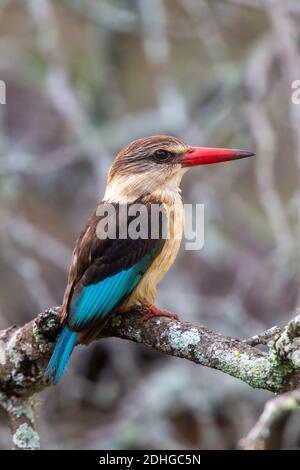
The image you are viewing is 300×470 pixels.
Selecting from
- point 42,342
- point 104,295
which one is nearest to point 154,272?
point 104,295

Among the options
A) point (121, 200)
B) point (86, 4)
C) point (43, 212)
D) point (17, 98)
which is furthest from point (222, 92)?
point (43, 212)

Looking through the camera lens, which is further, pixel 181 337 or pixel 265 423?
pixel 181 337

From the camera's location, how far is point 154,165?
3.76 meters

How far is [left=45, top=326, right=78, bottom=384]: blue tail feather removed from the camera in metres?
3.02

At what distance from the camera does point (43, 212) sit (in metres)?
8.34

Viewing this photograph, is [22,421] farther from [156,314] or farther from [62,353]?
[156,314]

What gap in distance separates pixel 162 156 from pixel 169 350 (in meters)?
1.20

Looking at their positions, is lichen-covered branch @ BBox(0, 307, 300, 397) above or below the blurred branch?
above

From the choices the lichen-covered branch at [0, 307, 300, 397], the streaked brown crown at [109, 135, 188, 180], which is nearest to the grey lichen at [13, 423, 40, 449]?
the lichen-covered branch at [0, 307, 300, 397]

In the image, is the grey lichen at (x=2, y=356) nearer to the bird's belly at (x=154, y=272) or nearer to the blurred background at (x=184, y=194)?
the bird's belly at (x=154, y=272)

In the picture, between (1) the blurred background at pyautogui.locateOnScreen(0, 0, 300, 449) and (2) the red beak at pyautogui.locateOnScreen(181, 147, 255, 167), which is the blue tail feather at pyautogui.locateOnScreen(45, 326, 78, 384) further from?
(1) the blurred background at pyautogui.locateOnScreen(0, 0, 300, 449)

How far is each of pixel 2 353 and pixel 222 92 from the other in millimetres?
3215

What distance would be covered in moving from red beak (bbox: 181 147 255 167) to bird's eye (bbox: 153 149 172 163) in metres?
0.06

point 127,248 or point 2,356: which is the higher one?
point 127,248
